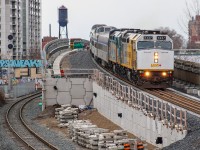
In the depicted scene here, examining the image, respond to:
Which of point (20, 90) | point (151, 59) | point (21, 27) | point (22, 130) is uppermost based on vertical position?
point (21, 27)

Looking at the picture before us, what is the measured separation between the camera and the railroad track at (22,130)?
27.3 m

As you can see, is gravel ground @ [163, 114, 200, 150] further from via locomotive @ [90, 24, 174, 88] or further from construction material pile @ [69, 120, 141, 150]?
via locomotive @ [90, 24, 174, 88]

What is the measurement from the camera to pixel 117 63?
41438 mm

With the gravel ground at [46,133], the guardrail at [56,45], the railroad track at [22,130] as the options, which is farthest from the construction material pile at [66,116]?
the guardrail at [56,45]

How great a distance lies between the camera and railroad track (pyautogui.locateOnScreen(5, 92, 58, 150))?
27266mm

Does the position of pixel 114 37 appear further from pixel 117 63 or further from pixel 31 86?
pixel 31 86

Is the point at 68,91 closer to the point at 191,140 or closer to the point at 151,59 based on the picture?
the point at 151,59

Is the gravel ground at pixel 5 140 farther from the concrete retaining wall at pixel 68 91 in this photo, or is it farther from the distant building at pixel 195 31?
the distant building at pixel 195 31

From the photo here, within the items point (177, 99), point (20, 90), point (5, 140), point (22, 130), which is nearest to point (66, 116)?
point (22, 130)

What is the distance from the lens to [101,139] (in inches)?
966

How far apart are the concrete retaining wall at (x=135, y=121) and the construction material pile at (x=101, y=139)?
3.24 ft

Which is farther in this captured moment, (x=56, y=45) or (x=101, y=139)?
(x=56, y=45)

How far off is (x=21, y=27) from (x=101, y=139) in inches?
5222

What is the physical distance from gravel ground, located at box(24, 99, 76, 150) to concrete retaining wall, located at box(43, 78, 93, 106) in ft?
4.98
